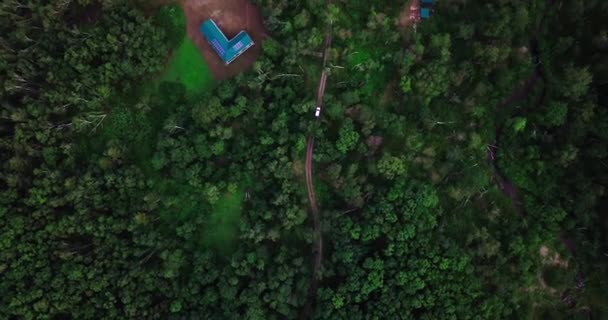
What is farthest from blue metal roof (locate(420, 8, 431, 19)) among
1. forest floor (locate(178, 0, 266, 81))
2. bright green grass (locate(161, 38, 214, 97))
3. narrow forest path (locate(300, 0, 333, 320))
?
bright green grass (locate(161, 38, 214, 97))

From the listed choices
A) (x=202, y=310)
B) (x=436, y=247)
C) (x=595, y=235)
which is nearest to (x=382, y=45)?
(x=436, y=247)

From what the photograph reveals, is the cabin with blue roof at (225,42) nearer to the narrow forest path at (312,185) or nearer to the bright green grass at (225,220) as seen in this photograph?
the narrow forest path at (312,185)

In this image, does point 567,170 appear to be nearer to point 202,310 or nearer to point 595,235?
point 595,235

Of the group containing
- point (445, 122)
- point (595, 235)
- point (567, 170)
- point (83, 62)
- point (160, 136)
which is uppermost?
point (83, 62)

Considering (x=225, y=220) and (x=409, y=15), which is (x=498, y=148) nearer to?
(x=409, y=15)

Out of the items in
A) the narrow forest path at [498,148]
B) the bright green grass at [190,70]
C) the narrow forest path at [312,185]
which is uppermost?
the bright green grass at [190,70]

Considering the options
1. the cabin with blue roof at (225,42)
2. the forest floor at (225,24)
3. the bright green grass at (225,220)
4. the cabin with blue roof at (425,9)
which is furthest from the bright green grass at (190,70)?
the cabin with blue roof at (425,9)
